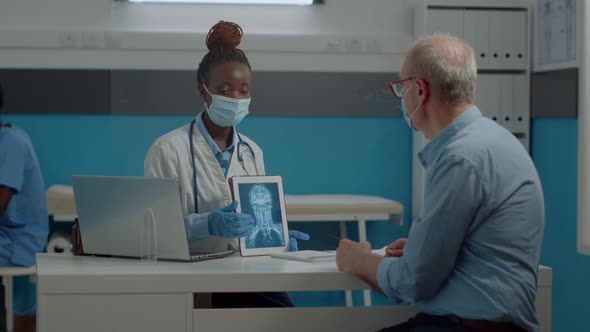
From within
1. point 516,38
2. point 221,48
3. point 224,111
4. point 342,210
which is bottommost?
point 342,210

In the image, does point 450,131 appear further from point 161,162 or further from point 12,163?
point 12,163

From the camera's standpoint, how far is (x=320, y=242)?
14.7ft

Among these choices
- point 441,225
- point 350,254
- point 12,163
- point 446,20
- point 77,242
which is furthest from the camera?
point 446,20

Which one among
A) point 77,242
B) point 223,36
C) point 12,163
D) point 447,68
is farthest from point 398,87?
point 12,163

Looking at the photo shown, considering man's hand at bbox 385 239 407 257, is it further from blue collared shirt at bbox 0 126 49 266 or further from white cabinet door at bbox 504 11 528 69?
white cabinet door at bbox 504 11 528 69

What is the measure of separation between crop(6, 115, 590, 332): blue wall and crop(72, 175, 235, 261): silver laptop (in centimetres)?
213

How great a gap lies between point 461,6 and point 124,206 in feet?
8.59

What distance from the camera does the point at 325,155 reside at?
14.7 feet

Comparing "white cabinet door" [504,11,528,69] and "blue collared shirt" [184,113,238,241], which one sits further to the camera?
"white cabinet door" [504,11,528,69]

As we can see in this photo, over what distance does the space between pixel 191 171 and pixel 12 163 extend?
4.40 ft

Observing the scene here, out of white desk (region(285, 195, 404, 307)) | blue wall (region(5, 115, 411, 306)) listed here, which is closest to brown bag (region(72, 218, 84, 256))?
white desk (region(285, 195, 404, 307))

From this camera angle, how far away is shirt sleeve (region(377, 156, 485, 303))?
1771 millimetres

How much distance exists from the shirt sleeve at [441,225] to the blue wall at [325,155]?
226cm

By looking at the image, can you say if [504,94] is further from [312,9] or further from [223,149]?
[223,149]
